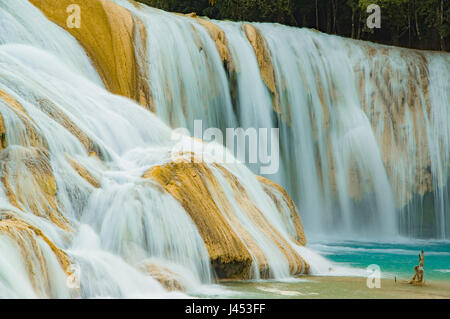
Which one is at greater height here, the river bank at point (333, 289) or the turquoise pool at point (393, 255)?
the river bank at point (333, 289)

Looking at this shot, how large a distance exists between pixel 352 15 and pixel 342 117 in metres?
7.88

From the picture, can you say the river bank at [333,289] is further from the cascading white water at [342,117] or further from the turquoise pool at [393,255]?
the cascading white water at [342,117]

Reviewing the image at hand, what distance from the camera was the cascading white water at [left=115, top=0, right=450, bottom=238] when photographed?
1650cm

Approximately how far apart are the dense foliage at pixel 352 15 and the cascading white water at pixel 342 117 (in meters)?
3.96

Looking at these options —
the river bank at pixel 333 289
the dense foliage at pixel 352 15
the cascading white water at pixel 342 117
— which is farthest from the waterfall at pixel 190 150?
the dense foliage at pixel 352 15

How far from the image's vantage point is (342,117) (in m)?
19.1

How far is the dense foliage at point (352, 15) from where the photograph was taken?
24078 millimetres

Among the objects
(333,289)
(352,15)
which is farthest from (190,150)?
(352,15)

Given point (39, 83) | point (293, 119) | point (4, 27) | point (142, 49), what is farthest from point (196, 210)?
point (293, 119)

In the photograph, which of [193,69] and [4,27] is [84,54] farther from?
[193,69]

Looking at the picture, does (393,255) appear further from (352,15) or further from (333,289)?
(352,15)

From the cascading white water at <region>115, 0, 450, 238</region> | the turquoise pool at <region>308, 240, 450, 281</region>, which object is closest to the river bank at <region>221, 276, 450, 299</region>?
the turquoise pool at <region>308, 240, 450, 281</region>

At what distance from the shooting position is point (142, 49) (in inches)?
571
